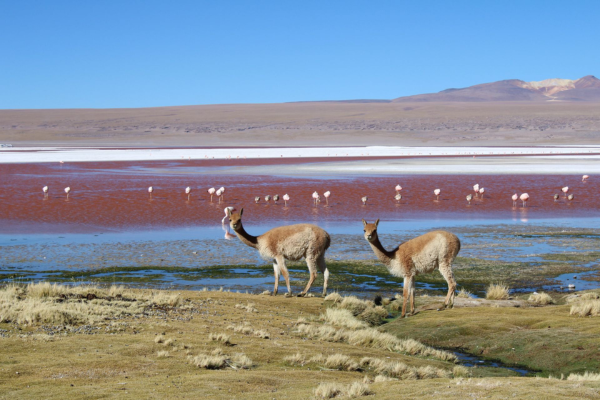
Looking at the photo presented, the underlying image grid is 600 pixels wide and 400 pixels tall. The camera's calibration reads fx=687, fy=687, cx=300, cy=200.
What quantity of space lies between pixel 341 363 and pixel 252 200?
21.3 meters

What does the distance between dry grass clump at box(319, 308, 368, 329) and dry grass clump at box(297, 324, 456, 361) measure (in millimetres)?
431

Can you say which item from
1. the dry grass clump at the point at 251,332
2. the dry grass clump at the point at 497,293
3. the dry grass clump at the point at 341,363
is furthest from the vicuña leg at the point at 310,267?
the dry grass clump at the point at 341,363

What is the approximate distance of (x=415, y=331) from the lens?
11.4 metres

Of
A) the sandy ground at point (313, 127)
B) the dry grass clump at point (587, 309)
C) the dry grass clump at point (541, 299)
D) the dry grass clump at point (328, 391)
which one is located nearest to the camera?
the dry grass clump at point (328, 391)

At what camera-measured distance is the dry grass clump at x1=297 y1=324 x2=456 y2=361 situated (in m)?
10.0

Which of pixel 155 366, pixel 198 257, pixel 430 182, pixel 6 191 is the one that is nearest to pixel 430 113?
pixel 430 182

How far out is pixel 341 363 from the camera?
8.74m

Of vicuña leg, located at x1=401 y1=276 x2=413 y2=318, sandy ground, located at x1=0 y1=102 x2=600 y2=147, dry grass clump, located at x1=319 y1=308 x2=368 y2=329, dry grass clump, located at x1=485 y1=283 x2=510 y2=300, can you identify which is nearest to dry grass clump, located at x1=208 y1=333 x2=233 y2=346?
dry grass clump, located at x1=319 y1=308 x2=368 y2=329

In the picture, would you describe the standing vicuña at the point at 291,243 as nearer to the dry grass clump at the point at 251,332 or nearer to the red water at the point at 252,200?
the dry grass clump at the point at 251,332

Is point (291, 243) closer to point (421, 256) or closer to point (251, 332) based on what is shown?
point (421, 256)

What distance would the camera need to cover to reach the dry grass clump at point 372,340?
10.0m

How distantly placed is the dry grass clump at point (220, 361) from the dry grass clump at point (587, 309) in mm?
6023

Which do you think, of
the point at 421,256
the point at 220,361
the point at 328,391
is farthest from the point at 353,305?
the point at 328,391

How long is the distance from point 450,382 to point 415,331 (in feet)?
13.5
